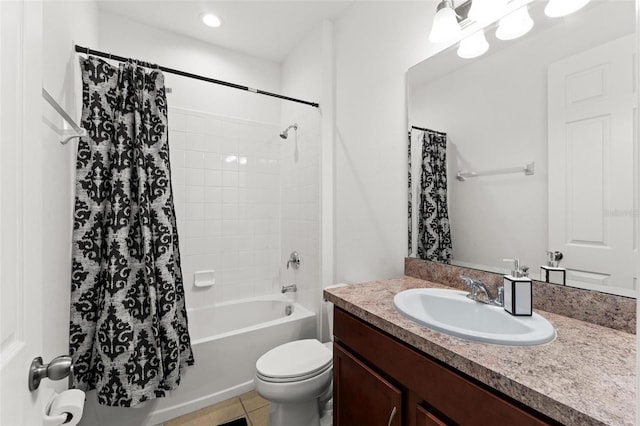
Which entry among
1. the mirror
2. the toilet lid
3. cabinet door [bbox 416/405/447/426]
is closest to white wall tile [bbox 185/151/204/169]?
the toilet lid

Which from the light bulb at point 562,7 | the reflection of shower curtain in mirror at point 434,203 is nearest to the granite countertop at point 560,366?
the reflection of shower curtain in mirror at point 434,203

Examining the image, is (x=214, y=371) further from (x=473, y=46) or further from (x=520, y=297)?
(x=473, y=46)

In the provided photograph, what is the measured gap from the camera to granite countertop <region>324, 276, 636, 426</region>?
0.54 meters

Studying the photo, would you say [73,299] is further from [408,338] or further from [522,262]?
[522,262]

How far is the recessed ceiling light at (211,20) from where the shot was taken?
7.04 feet

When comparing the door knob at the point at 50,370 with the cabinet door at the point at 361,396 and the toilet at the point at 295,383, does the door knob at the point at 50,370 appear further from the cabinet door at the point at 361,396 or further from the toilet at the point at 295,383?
the toilet at the point at 295,383

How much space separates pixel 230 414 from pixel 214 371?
0.28 metres

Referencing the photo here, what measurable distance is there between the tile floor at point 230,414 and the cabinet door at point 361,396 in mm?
747

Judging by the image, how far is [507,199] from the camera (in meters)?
1.19

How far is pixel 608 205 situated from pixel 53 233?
2.05 meters

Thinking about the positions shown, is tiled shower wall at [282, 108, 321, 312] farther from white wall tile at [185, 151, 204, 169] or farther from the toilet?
white wall tile at [185, 151, 204, 169]

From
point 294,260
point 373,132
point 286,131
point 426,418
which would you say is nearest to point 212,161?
point 286,131

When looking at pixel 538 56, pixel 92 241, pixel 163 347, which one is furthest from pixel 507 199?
pixel 92 241

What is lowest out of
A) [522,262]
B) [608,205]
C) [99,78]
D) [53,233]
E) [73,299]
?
[73,299]
